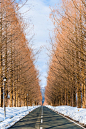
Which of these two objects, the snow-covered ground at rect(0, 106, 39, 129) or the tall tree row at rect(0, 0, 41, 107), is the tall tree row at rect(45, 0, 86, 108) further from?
the snow-covered ground at rect(0, 106, 39, 129)

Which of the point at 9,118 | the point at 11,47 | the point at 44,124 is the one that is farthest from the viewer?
the point at 11,47

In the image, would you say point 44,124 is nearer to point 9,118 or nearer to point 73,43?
point 9,118

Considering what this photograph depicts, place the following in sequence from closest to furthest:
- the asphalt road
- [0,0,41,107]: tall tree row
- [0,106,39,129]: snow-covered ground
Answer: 1. the asphalt road
2. [0,106,39,129]: snow-covered ground
3. [0,0,41,107]: tall tree row

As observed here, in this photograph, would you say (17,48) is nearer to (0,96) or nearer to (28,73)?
(0,96)

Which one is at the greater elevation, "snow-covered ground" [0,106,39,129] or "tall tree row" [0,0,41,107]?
"tall tree row" [0,0,41,107]

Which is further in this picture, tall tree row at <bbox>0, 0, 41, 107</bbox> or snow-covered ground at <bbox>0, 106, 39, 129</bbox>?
tall tree row at <bbox>0, 0, 41, 107</bbox>

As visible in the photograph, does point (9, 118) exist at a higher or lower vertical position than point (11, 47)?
lower

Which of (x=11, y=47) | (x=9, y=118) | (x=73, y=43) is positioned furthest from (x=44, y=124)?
(x=11, y=47)

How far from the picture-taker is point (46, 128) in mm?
10242

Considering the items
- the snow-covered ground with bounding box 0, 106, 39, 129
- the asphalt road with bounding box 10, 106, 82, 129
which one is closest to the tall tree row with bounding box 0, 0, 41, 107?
the snow-covered ground with bounding box 0, 106, 39, 129

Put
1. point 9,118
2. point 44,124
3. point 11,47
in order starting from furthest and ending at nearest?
1. point 11,47
2. point 9,118
3. point 44,124

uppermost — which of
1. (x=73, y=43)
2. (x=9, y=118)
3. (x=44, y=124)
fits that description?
(x=73, y=43)

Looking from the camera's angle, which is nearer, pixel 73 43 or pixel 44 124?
pixel 44 124

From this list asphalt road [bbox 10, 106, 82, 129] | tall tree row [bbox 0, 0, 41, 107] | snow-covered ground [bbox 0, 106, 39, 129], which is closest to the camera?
asphalt road [bbox 10, 106, 82, 129]
